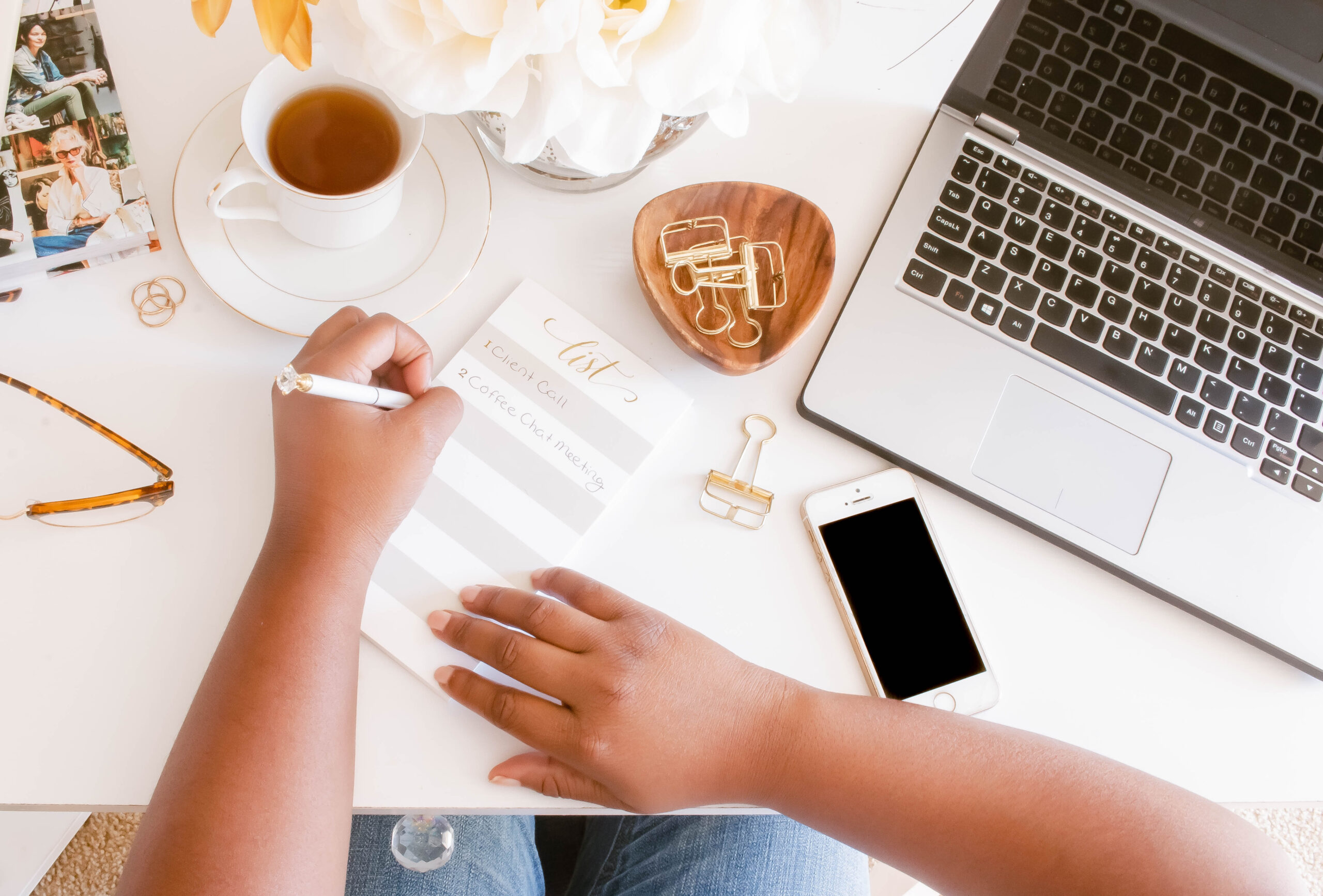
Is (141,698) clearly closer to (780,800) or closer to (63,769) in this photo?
(63,769)

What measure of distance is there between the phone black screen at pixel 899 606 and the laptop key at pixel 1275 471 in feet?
0.94

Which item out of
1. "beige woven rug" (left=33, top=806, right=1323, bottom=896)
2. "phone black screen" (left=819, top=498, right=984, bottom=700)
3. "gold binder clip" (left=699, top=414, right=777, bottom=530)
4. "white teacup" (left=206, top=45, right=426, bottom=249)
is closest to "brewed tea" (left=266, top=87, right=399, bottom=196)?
"white teacup" (left=206, top=45, right=426, bottom=249)

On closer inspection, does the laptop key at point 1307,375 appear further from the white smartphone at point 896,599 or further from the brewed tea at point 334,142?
the brewed tea at point 334,142

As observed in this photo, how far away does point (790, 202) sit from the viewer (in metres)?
0.69

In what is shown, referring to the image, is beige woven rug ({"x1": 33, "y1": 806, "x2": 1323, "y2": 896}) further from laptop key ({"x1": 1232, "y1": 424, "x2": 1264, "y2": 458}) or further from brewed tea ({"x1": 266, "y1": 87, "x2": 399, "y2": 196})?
brewed tea ({"x1": 266, "y1": 87, "x2": 399, "y2": 196})

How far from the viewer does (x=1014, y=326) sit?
69 centimetres

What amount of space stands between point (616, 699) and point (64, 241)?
1.74 feet

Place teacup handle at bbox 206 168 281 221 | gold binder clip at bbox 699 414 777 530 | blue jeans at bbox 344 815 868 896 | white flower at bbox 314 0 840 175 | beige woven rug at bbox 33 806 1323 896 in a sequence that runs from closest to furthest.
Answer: white flower at bbox 314 0 840 175 < teacup handle at bbox 206 168 281 221 < gold binder clip at bbox 699 414 777 530 < blue jeans at bbox 344 815 868 896 < beige woven rug at bbox 33 806 1323 896

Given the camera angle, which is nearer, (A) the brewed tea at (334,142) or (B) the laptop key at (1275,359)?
(A) the brewed tea at (334,142)

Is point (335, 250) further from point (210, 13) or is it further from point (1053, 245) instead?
point (1053, 245)

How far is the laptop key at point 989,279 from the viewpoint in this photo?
692 mm

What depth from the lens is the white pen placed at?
0.50 m

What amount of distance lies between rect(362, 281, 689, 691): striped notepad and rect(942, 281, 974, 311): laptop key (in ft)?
0.77

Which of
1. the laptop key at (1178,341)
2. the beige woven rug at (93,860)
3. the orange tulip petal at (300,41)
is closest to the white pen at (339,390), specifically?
the orange tulip petal at (300,41)
